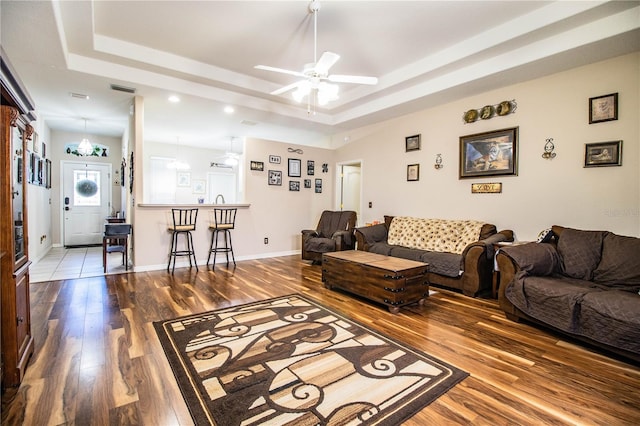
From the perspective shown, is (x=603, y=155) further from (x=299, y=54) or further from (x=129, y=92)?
(x=129, y=92)

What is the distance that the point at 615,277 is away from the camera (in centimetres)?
281

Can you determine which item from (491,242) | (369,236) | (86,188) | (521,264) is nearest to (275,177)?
(369,236)

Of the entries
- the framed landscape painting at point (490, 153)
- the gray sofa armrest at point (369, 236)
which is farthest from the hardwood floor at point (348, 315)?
the framed landscape painting at point (490, 153)

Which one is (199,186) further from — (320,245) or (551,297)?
(551,297)

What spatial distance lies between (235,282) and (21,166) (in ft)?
8.83

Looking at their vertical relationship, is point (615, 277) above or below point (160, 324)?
above

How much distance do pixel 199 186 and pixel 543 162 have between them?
8769 mm

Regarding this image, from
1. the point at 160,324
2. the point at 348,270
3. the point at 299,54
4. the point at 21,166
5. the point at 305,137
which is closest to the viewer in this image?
the point at 21,166

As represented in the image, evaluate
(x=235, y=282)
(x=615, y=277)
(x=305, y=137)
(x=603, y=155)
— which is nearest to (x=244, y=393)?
(x=235, y=282)

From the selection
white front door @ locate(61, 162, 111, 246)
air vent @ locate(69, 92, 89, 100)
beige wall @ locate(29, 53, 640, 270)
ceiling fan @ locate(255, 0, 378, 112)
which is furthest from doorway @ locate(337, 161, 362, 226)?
white front door @ locate(61, 162, 111, 246)

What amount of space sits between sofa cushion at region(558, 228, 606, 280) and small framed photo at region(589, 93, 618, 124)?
1.28m

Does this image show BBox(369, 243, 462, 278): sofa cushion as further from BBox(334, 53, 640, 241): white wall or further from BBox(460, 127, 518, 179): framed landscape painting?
BBox(460, 127, 518, 179): framed landscape painting

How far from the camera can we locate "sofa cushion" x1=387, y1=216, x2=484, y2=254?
170 inches

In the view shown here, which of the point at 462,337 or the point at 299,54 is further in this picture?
the point at 299,54
